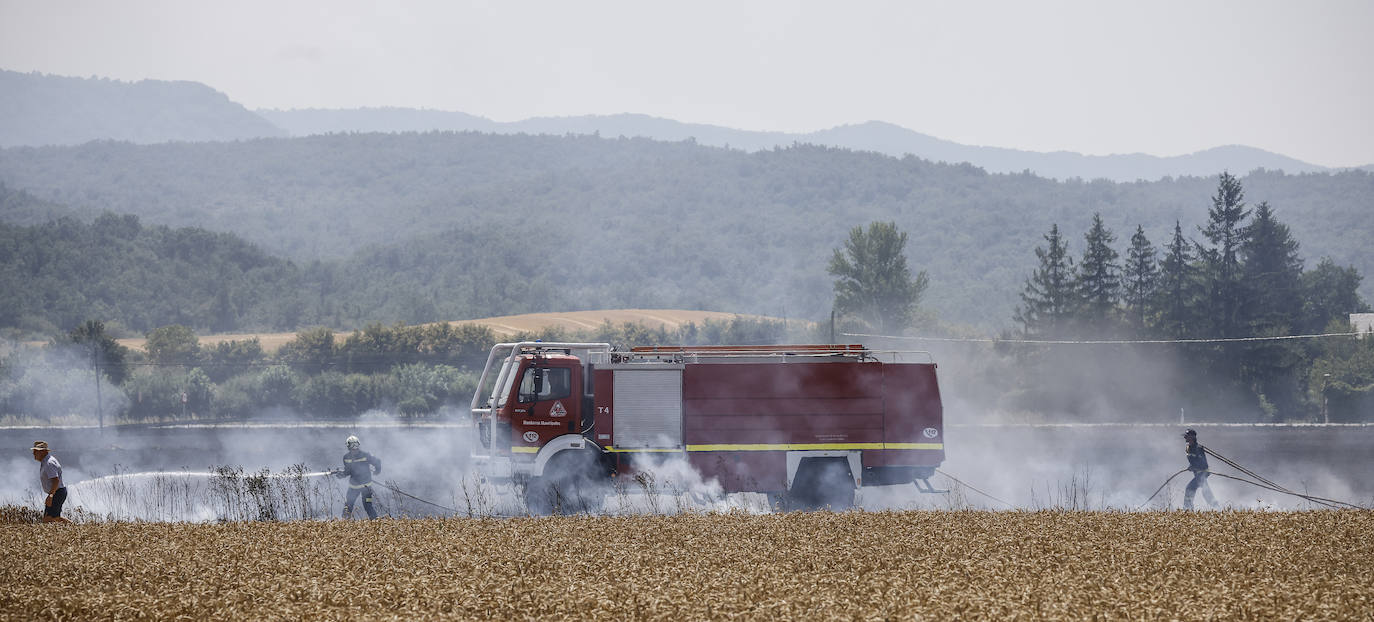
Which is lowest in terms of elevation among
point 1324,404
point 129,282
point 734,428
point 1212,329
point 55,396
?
point 1324,404

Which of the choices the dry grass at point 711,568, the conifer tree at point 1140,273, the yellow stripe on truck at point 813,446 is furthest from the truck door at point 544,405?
the conifer tree at point 1140,273

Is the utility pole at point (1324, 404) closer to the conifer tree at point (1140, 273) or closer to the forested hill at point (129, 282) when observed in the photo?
the conifer tree at point (1140, 273)

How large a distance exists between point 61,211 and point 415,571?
185m

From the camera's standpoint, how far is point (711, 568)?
1097 centimetres

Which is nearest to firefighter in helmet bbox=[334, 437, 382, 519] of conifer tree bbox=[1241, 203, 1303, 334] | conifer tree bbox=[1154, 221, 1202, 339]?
conifer tree bbox=[1154, 221, 1202, 339]

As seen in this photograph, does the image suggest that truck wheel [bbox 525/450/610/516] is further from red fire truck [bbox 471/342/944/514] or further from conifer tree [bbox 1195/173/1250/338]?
conifer tree [bbox 1195/173/1250/338]

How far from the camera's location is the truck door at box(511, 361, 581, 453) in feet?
63.3

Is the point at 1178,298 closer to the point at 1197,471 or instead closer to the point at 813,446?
the point at 1197,471

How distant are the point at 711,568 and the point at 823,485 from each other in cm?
868

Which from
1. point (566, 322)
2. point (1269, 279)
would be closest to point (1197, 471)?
point (1269, 279)

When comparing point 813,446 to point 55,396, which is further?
point 55,396

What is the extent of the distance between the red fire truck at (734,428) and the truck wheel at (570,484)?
0.06 ft

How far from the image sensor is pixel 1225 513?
1558cm

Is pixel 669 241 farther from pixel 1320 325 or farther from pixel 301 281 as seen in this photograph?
pixel 1320 325
